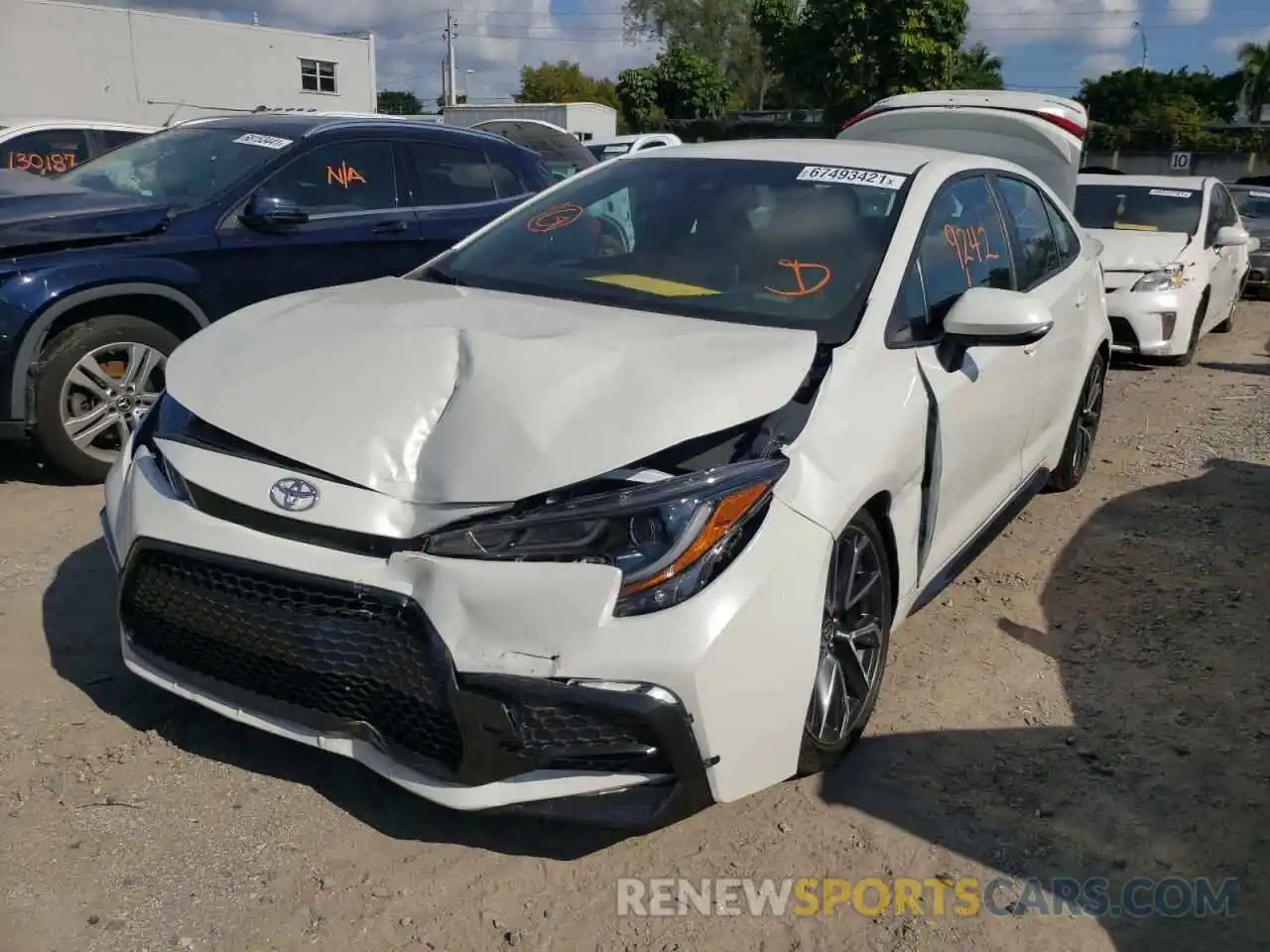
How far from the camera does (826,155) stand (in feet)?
12.3

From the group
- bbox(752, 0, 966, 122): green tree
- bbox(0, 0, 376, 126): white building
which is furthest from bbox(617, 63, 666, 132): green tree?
bbox(0, 0, 376, 126): white building

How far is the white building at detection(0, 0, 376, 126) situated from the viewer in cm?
2611

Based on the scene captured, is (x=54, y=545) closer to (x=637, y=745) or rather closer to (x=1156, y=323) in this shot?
(x=637, y=745)

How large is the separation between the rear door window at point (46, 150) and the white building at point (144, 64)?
49.9 feet

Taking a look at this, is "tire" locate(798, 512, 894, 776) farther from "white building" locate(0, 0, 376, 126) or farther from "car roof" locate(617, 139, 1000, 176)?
"white building" locate(0, 0, 376, 126)

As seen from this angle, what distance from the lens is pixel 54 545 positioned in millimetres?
4164

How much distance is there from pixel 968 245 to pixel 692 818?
7.14ft

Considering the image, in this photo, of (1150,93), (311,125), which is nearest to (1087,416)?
(311,125)

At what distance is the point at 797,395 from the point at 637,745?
0.93 meters

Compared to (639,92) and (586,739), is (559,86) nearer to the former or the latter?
(639,92)

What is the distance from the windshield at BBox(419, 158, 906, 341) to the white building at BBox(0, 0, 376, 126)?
928 inches

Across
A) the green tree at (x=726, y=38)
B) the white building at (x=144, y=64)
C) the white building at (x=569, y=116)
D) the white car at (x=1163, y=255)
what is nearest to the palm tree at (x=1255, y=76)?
the green tree at (x=726, y=38)

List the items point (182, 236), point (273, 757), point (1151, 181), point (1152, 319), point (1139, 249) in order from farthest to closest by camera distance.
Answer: point (1151, 181) → point (1139, 249) → point (1152, 319) → point (182, 236) → point (273, 757)

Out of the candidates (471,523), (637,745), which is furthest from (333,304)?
(637,745)
